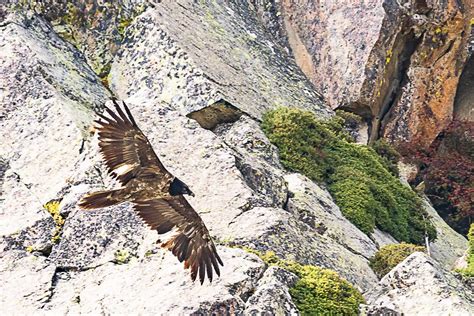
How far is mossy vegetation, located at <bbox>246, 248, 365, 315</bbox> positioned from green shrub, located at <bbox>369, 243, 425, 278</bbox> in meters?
1.87

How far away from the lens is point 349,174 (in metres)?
15.3

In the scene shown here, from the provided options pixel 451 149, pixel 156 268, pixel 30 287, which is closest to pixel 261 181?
pixel 156 268

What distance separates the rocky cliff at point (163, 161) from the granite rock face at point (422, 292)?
0.09 meters

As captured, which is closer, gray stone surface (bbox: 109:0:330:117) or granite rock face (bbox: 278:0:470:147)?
gray stone surface (bbox: 109:0:330:117)

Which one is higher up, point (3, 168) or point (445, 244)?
point (3, 168)

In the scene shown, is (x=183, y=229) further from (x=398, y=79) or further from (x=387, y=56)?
(x=398, y=79)

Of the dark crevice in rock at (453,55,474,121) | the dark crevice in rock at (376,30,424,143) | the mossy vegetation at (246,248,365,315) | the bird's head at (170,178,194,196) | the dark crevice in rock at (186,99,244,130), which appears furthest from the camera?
the dark crevice in rock at (453,55,474,121)

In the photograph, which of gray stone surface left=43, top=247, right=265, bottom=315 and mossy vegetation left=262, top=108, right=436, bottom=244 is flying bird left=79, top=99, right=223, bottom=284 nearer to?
gray stone surface left=43, top=247, right=265, bottom=315

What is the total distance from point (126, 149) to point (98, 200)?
0.63 metres

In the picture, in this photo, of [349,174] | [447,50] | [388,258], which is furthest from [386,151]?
[388,258]

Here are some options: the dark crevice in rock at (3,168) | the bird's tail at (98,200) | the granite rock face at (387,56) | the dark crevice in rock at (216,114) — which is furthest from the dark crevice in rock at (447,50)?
the bird's tail at (98,200)

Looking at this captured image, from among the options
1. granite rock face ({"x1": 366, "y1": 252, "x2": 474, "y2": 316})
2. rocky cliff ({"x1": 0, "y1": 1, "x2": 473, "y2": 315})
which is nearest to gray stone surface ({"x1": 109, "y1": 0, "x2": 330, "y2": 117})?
rocky cliff ({"x1": 0, "y1": 1, "x2": 473, "y2": 315})

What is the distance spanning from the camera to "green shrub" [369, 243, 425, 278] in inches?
492

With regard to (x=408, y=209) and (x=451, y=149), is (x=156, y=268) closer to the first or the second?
(x=408, y=209)
